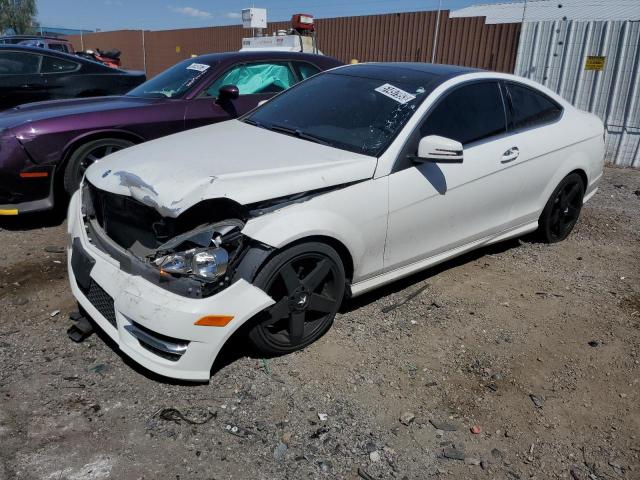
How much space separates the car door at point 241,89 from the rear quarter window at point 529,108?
8.60ft

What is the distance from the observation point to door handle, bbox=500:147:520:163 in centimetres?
403

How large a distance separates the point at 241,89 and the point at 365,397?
395 cm

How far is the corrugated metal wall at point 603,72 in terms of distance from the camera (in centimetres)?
834

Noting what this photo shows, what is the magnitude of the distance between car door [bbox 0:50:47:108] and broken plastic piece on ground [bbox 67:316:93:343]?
4.92 meters

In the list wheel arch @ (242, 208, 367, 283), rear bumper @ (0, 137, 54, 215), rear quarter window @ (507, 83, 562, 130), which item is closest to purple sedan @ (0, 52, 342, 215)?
rear bumper @ (0, 137, 54, 215)

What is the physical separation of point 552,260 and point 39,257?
4.43 meters

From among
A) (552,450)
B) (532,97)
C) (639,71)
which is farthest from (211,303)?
(639,71)

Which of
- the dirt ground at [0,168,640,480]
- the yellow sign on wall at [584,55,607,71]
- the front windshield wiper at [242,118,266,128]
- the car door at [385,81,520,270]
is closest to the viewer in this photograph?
the dirt ground at [0,168,640,480]

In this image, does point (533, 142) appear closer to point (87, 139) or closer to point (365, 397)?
point (365, 397)

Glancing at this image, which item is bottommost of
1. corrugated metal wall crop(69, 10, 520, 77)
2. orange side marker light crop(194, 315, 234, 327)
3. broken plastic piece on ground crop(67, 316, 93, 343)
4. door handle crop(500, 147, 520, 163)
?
broken plastic piece on ground crop(67, 316, 93, 343)

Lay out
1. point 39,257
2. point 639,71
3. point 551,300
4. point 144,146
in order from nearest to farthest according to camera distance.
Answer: point 144,146 < point 551,300 < point 39,257 < point 639,71

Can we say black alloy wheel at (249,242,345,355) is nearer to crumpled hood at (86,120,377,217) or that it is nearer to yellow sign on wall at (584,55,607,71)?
crumpled hood at (86,120,377,217)

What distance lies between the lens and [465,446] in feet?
8.49

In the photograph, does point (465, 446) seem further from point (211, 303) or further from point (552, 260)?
point (552, 260)
